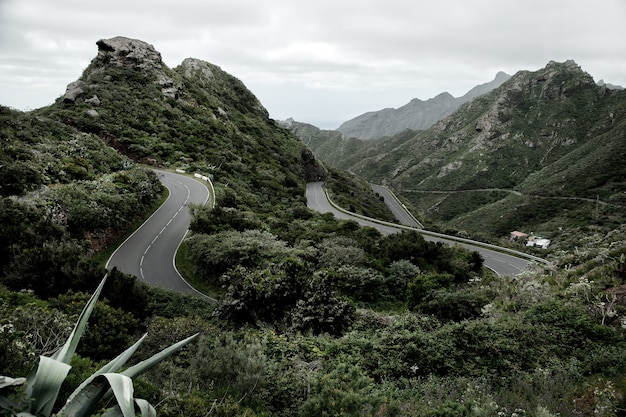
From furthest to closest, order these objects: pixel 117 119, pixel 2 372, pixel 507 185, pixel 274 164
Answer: pixel 507 185 < pixel 274 164 < pixel 117 119 < pixel 2 372

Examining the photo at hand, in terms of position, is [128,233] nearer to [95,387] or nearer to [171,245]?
[171,245]

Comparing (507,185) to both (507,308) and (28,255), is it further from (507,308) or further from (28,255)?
(28,255)

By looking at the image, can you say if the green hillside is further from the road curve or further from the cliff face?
the cliff face

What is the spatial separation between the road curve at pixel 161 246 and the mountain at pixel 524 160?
5860cm

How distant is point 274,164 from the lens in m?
52.6

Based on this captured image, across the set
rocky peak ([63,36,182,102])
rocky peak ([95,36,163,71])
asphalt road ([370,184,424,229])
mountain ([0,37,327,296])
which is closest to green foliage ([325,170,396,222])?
asphalt road ([370,184,424,229])

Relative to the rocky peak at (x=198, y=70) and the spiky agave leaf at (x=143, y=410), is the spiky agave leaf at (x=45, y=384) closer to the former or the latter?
the spiky agave leaf at (x=143, y=410)

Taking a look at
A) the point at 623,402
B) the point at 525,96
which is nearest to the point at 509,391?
the point at 623,402

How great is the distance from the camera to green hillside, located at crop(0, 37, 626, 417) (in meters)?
5.84

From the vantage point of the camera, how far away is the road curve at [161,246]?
17.1 meters

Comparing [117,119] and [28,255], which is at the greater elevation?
[117,119]

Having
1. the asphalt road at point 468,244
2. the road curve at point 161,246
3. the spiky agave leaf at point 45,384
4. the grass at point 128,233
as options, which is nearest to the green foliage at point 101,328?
the spiky agave leaf at point 45,384

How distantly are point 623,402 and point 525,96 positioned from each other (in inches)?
5914

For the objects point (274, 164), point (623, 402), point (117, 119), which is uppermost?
point (117, 119)
